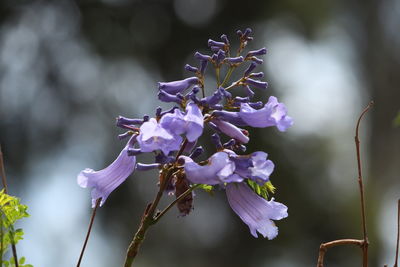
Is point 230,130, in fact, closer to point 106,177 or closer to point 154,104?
point 106,177

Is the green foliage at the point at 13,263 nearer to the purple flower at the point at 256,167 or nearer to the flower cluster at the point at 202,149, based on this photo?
the flower cluster at the point at 202,149

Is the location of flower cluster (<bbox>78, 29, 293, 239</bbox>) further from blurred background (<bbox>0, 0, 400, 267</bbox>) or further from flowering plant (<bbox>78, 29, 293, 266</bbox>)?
blurred background (<bbox>0, 0, 400, 267</bbox>)

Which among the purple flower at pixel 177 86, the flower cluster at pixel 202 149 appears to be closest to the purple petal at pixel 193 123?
the flower cluster at pixel 202 149

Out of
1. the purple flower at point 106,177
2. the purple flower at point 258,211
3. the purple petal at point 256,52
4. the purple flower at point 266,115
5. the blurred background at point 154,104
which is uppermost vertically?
the purple petal at point 256,52

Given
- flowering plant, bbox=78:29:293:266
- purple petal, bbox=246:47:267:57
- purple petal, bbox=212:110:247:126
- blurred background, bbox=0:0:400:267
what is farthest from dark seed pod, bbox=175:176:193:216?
blurred background, bbox=0:0:400:267

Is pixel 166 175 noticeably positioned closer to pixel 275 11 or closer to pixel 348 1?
pixel 275 11

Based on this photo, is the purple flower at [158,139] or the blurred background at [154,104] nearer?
the purple flower at [158,139]

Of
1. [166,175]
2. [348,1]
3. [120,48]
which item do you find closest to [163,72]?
[120,48]

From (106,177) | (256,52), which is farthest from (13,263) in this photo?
(256,52)
